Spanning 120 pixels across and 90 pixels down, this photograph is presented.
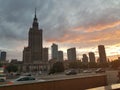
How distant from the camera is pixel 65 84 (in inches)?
466

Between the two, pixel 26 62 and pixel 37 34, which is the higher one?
pixel 37 34

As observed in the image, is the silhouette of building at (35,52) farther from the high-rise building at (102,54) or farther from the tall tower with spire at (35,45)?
the high-rise building at (102,54)

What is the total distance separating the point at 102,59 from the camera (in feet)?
444

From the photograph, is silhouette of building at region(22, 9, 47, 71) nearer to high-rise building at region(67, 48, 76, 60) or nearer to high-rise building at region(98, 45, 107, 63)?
high-rise building at region(67, 48, 76, 60)

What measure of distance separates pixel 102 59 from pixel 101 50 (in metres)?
7.61

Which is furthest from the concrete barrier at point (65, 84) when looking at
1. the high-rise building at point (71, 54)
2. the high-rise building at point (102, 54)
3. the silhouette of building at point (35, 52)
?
the high-rise building at point (71, 54)

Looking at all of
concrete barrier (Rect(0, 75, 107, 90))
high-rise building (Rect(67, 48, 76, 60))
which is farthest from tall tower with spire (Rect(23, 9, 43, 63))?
concrete barrier (Rect(0, 75, 107, 90))

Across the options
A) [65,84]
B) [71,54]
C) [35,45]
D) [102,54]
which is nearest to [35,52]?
[35,45]

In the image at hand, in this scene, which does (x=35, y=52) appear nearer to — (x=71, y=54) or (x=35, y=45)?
(x=35, y=45)

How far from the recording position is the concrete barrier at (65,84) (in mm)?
10030

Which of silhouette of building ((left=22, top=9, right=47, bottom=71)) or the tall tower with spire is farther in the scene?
the tall tower with spire

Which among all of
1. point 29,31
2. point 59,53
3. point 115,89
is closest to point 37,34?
point 29,31

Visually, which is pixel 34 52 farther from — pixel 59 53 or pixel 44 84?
pixel 44 84

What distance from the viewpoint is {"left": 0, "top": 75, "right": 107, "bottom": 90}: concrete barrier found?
10030mm
